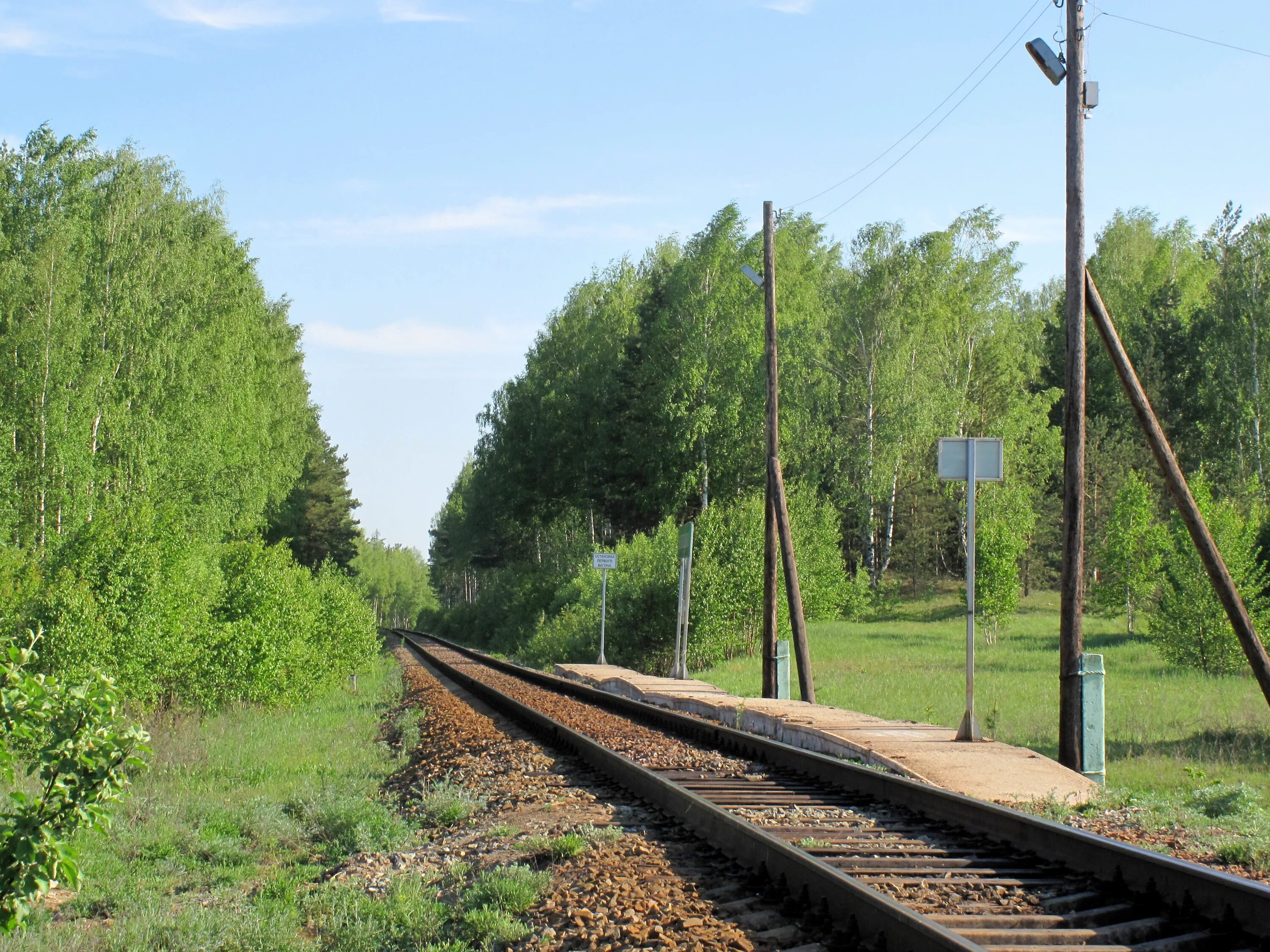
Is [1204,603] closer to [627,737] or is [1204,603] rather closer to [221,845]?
[627,737]

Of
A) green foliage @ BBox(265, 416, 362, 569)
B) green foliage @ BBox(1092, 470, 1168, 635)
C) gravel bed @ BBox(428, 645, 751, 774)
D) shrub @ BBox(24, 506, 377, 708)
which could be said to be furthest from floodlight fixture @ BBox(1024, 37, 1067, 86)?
green foliage @ BBox(265, 416, 362, 569)

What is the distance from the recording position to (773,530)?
20.6m

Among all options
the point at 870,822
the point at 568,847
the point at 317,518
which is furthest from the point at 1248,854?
the point at 317,518

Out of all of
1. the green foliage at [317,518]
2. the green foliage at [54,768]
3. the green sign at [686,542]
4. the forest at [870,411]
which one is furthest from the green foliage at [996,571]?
the green foliage at [317,518]

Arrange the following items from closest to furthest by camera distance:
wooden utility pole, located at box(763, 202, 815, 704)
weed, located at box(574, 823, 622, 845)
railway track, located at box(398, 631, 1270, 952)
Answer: railway track, located at box(398, 631, 1270, 952)
weed, located at box(574, 823, 622, 845)
wooden utility pole, located at box(763, 202, 815, 704)

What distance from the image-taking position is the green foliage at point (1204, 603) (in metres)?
22.0

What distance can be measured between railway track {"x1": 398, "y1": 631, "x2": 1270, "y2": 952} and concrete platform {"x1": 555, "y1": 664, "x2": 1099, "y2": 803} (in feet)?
2.80

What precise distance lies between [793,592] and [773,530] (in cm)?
153

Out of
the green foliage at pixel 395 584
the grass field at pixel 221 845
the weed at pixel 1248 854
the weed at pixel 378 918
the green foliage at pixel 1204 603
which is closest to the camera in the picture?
the weed at pixel 378 918

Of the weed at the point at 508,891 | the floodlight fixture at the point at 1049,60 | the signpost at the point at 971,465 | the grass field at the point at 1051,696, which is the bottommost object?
the grass field at the point at 1051,696

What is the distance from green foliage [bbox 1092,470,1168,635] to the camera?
110 ft

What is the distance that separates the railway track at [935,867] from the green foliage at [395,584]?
117767 mm

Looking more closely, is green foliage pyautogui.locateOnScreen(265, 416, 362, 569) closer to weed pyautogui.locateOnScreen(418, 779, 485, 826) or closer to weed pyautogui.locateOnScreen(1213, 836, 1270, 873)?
weed pyautogui.locateOnScreen(418, 779, 485, 826)

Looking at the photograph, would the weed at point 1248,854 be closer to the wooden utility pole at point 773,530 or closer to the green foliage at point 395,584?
the wooden utility pole at point 773,530
